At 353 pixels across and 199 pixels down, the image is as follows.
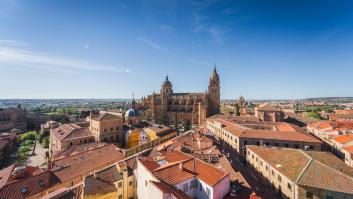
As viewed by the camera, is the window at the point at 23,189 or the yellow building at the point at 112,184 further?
the window at the point at 23,189

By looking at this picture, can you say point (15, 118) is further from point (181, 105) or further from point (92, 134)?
point (181, 105)

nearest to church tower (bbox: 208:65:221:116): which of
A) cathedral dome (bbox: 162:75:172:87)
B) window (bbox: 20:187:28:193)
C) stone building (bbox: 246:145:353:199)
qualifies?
cathedral dome (bbox: 162:75:172:87)

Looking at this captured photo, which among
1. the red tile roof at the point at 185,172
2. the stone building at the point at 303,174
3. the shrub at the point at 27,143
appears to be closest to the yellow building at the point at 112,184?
the red tile roof at the point at 185,172

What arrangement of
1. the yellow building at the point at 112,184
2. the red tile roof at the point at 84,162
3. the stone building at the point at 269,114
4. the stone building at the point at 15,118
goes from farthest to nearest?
the stone building at the point at 15,118, the stone building at the point at 269,114, the red tile roof at the point at 84,162, the yellow building at the point at 112,184

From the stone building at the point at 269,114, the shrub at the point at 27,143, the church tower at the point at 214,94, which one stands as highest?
the church tower at the point at 214,94

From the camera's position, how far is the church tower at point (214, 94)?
80.8m

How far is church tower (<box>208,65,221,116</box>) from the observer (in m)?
80.8

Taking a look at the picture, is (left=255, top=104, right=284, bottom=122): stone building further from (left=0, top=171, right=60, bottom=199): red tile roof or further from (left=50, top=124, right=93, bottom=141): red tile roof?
(left=0, top=171, right=60, bottom=199): red tile roof

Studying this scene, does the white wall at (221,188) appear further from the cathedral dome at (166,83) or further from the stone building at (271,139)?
the cathedral dome at (166,83)

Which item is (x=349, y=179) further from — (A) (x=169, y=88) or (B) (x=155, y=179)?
(A) (x=169, y=88)

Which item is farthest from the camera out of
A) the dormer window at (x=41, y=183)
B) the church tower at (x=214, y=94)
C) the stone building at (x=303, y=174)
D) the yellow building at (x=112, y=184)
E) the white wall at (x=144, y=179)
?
the church tower at (x=214, y=94)

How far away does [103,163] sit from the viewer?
27719 mm

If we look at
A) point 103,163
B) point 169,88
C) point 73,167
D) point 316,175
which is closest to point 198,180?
point 316,175

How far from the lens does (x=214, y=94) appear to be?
80.9 metres
